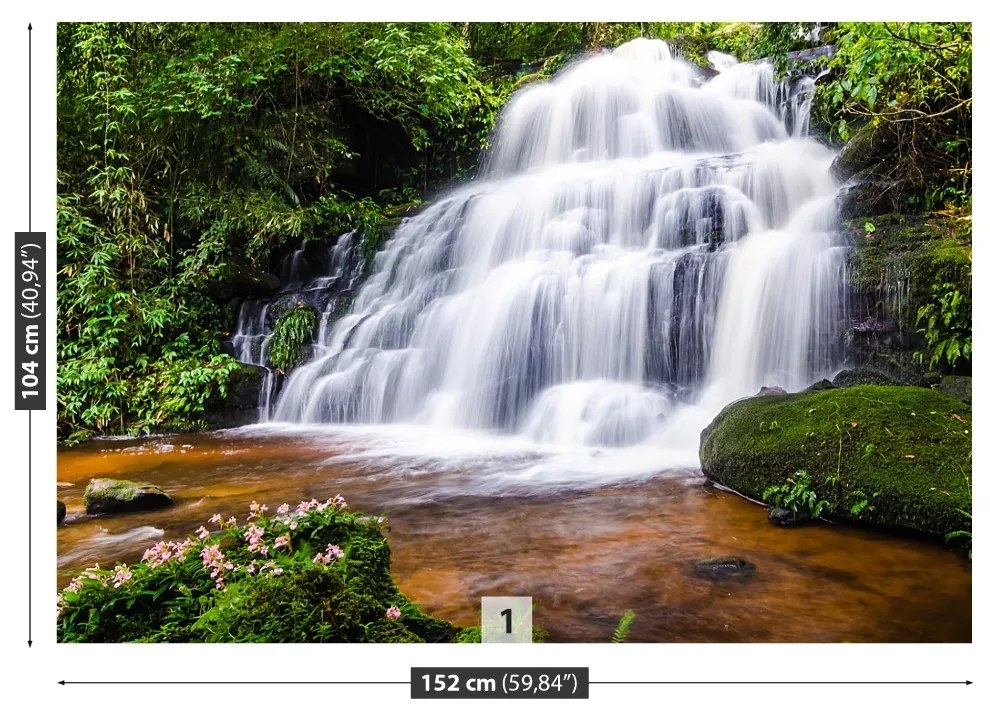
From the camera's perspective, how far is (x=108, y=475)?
3.70 metres

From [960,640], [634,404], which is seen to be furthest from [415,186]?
[960,640]

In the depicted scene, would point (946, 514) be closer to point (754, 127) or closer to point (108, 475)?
point (108, 475)

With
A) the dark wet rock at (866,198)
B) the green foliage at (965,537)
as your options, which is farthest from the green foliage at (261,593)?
the dark wet rock at (866,198)

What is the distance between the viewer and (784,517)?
3131 mm

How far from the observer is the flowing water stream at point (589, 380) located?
2631mm

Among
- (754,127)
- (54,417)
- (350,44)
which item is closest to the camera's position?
(54,417)

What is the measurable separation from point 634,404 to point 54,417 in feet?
10.2

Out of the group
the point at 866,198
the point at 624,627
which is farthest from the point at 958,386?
the point at 624,627

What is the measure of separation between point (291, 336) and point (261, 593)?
396 centimetres

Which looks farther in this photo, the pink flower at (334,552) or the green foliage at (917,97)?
the green foliage at (917,97)

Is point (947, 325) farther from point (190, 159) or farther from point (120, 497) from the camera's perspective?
point (190, 159)

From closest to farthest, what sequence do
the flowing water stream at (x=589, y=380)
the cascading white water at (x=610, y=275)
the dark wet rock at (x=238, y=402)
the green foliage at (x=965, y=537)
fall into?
the flowing water stream at (x=589, y=380) < the green foliage at (x=965, y=537) < the cascading white water at (x=610, y=275) < the dark wet rock at (x=238, y=402)

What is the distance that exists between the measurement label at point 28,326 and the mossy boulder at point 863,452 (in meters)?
3.10
